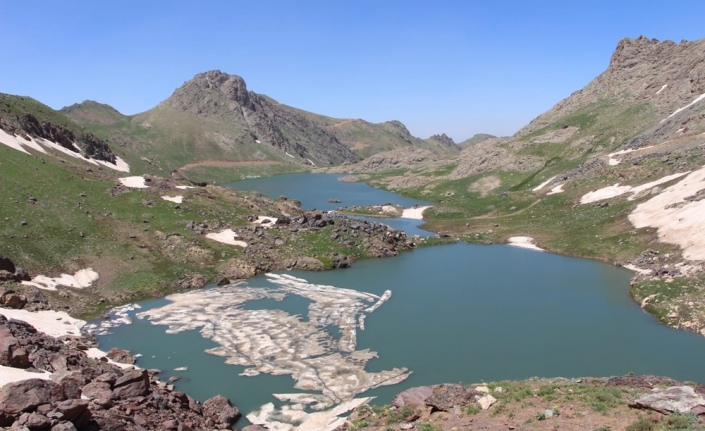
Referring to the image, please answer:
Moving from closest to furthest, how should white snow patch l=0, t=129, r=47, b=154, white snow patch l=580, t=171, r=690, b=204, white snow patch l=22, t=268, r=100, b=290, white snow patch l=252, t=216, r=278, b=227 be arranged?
white snow patch l=22, t=268, r=100, b=290 < white snow patch l=252, t=216, r=278, b=227 < white snow patch l=0, t=129, r=47, b=154 < white snow patch l=580, t=171, r=690, b=204

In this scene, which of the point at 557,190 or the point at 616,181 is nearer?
the point at 616,181

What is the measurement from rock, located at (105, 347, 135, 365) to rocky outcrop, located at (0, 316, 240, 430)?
3431mm

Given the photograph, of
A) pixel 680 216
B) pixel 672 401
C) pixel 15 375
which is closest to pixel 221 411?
pixel 15 375

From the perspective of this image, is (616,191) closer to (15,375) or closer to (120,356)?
(120,356)

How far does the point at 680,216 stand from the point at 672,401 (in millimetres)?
51293

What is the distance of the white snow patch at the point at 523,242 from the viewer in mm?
80438

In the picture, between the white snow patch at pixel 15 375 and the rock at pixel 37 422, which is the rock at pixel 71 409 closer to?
the rock at pixel 37 422

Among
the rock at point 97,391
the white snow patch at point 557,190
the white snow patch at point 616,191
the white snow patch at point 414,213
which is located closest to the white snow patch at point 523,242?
the white snow patch at point 616,191

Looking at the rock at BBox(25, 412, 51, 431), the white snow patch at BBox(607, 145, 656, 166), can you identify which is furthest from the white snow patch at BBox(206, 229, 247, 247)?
the white snow patch at BBox(607, 145, 656, 166)

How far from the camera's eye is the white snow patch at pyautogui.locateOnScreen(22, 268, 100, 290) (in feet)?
165

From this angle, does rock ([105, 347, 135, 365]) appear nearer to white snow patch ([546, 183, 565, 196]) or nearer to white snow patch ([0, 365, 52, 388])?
white snow patch ([0, 365, 52, 388])

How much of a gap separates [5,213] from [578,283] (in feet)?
211

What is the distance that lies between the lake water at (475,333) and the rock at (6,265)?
39.6ft

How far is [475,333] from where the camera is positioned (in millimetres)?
44594
